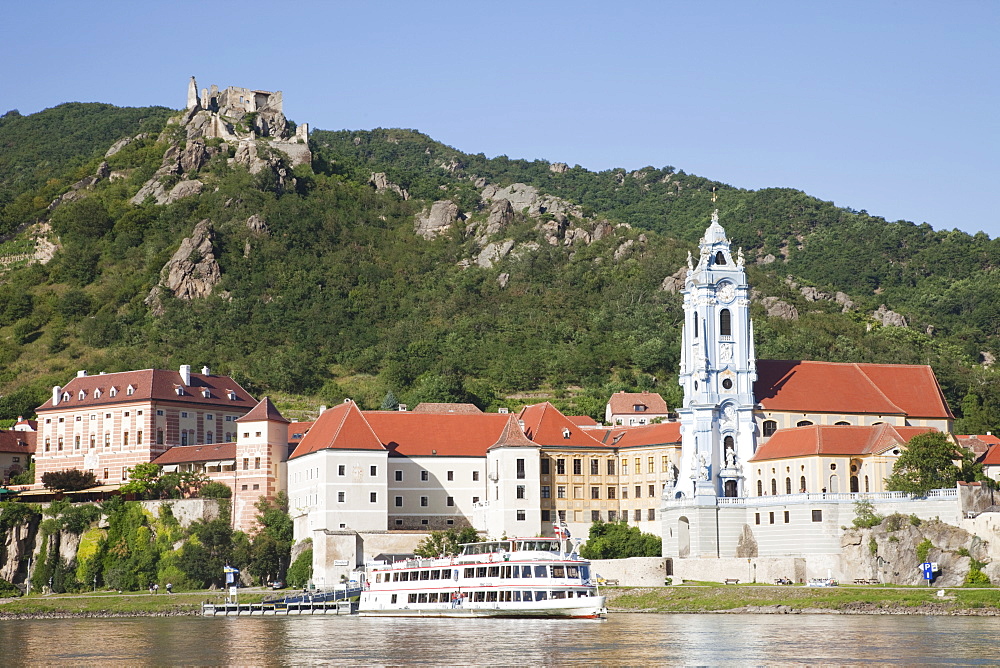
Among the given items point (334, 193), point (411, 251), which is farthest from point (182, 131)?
point (411, 251)

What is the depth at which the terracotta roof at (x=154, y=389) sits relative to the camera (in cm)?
11781

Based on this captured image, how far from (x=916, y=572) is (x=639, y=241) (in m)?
90.5

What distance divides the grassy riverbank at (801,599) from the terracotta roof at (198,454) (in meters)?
37.1

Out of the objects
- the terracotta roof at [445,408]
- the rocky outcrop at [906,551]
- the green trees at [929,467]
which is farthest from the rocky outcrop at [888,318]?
the rocky outcrop at [906,551]

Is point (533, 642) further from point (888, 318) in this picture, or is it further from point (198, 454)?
point (888, 318)

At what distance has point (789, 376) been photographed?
102375 mm

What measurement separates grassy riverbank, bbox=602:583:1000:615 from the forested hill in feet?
146

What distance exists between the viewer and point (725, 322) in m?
101

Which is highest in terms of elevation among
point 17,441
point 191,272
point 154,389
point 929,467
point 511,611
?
point 191,272

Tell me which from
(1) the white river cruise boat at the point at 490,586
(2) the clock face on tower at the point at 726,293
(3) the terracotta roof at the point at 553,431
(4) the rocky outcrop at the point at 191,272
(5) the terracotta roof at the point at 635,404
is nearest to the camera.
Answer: (1) the white river cruise boat at the point at 490,586

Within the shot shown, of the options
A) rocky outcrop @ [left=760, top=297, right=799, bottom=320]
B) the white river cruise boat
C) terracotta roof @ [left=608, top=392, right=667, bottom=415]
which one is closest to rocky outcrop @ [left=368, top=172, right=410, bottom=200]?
rocky outcrop @ [left=760, top=297, right=799, bottom=320]

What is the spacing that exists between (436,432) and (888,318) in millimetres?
70750

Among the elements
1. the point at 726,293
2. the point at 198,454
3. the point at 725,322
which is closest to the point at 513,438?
the point at 725,322

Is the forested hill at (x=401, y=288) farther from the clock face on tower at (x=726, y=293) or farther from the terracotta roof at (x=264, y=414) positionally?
the clock face on tower at (x=726, y=293)
